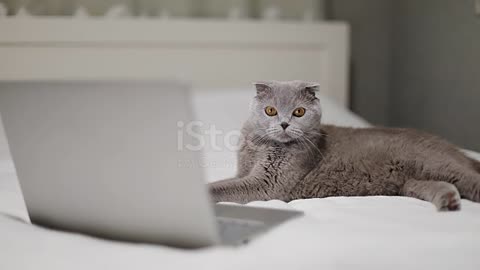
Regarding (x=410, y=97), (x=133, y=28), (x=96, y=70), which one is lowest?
(x=410, y=97)

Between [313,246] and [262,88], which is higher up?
[262,88]

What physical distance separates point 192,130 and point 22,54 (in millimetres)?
1875

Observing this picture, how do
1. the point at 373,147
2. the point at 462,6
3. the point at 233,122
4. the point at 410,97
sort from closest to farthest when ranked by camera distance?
1. the point at 373,147
2. the point at 233,122
3. the point at 462,6
4. the point at 410,97

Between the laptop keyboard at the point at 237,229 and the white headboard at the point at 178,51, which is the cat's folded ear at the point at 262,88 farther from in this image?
the white headboard at the point at 178,51

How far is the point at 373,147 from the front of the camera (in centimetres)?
118

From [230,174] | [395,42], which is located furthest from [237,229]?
[395,42]

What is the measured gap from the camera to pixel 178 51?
2.47m

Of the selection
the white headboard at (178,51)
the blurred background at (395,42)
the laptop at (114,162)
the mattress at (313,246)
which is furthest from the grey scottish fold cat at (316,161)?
the white headboard at (178,51)

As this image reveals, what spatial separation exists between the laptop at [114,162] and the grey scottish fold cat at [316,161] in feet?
0.93

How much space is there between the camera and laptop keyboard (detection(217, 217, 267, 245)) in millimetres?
780

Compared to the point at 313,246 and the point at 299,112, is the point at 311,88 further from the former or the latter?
the point at 313,246

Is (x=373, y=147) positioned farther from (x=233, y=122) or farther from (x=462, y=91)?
(x=462, y=91)

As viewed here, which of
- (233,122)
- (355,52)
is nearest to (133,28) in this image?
(233,122)

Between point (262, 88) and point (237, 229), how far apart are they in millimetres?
404
